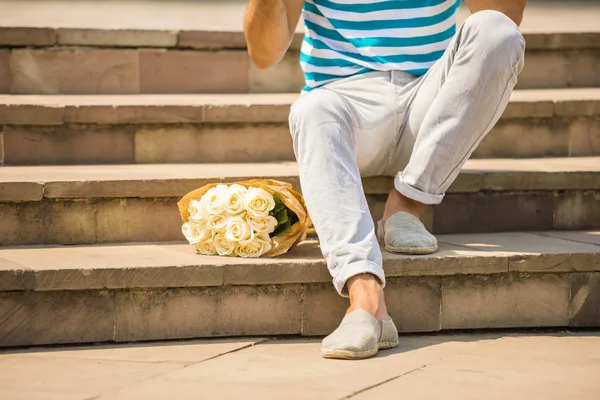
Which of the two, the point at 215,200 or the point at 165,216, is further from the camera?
the point at 165,216

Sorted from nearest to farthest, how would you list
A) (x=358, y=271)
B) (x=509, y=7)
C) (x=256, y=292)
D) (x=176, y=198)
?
1. (x=358, y=271)
2. (x=256, y=292)
3. (x=509, y=7)
4. (x=176, y=198)

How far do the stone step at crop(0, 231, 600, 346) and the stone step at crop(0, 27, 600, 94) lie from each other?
1.07 meters

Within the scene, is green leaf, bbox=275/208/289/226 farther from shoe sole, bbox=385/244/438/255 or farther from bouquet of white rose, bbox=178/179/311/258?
shoe sole, bbox=385/244/438/255

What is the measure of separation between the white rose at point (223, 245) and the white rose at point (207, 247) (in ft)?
0.05

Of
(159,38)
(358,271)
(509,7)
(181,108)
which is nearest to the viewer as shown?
(358,271)

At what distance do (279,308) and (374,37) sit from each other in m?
0.95

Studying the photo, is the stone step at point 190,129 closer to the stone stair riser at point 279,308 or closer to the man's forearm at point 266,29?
the man's forearm at point 266,29

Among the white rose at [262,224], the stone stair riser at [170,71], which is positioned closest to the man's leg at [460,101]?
the white rose at [262,224]

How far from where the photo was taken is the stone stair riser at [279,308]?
9.04 feet

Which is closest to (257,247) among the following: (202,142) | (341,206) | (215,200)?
(215,200)

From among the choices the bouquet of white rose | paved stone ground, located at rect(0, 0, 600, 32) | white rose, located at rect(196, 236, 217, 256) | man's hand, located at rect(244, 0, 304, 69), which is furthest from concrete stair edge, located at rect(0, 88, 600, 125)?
white rose, located at rect(196, 236, 217, 256)

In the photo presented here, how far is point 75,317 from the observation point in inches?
109

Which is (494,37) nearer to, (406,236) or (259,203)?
(406,236)

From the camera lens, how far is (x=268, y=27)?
3.01 metres
